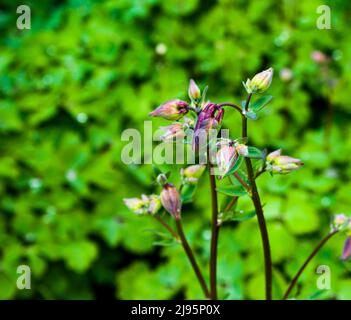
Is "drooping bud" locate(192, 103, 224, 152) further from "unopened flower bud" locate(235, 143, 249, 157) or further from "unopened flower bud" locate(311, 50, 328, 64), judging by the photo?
"unopened flower bud" locate(311, 50, 328, 64)

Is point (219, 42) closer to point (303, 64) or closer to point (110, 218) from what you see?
point (303, 64)

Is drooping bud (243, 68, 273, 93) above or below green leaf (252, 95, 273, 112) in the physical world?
above

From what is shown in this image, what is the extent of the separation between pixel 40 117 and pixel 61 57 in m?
0.27

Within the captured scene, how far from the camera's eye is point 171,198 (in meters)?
0.74

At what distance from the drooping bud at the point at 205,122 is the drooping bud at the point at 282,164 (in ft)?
0.37

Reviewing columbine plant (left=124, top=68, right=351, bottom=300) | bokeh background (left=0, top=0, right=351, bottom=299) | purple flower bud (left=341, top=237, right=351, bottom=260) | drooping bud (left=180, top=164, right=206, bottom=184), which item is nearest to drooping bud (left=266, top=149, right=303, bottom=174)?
columbine plant (left=124, top=68, right=351, bottom=300)

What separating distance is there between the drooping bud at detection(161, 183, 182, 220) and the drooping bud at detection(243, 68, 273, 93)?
0.18 metres

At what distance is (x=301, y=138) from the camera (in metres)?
1.81

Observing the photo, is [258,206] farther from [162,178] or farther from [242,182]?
[162,178]

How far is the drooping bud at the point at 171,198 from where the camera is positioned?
2.43ft

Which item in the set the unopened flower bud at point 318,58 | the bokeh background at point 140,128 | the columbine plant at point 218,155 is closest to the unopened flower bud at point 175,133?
the columbine plant at point 218,155

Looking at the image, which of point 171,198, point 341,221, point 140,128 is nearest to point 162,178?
point 171,198

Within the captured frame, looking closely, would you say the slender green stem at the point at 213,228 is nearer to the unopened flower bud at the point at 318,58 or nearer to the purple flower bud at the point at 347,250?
the purple flower bud at the point at 347,250

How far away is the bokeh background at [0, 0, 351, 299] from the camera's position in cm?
159
